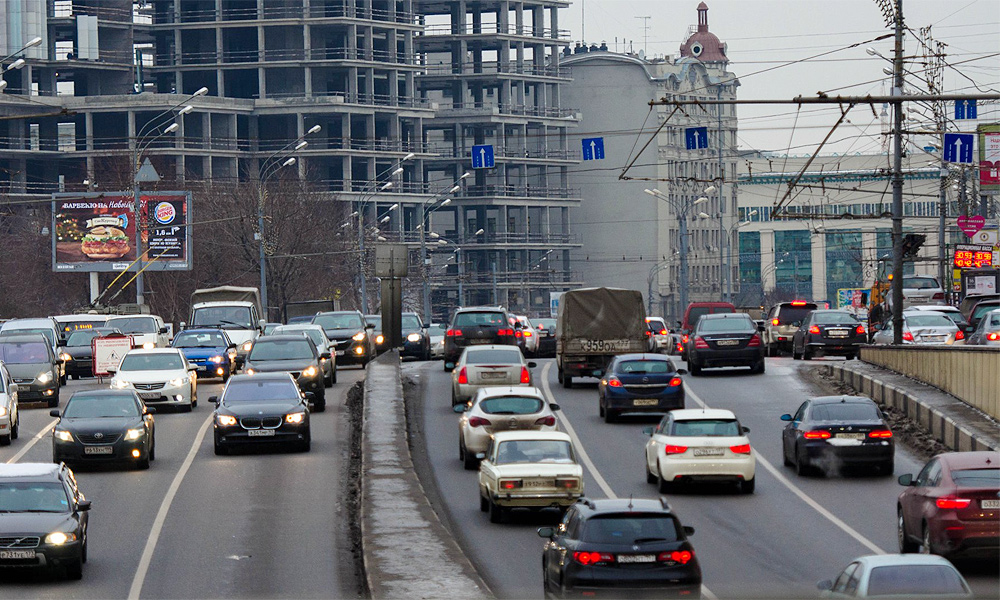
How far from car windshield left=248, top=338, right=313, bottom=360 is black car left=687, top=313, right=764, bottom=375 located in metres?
11.0

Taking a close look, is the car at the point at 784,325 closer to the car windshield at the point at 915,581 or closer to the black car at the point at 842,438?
the black car at the point at 842,438

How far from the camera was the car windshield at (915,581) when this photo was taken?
1248 centimetres

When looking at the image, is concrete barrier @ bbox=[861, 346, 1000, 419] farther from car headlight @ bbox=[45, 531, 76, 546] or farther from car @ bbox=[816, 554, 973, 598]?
car @ bbox=[816, 554, 973, 598]

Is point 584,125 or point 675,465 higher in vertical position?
point 584,125

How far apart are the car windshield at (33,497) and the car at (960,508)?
10231 mm

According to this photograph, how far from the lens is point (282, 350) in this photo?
3772cm

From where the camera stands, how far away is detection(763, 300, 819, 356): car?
5500 centimetres

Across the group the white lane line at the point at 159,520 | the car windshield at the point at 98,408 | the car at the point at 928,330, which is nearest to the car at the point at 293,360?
the white lane line at the point at 159,520

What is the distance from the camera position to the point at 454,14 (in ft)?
505

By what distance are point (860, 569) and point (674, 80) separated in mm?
141826

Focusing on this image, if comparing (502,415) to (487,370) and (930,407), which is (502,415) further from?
(930,407)

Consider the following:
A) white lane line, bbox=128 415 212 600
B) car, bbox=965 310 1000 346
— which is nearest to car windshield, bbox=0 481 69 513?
white lane line, bbox=128 415 212 600

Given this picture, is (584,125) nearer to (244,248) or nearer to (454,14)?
(454,14)

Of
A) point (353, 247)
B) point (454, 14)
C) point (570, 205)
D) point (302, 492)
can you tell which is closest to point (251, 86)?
point (454, 14)
